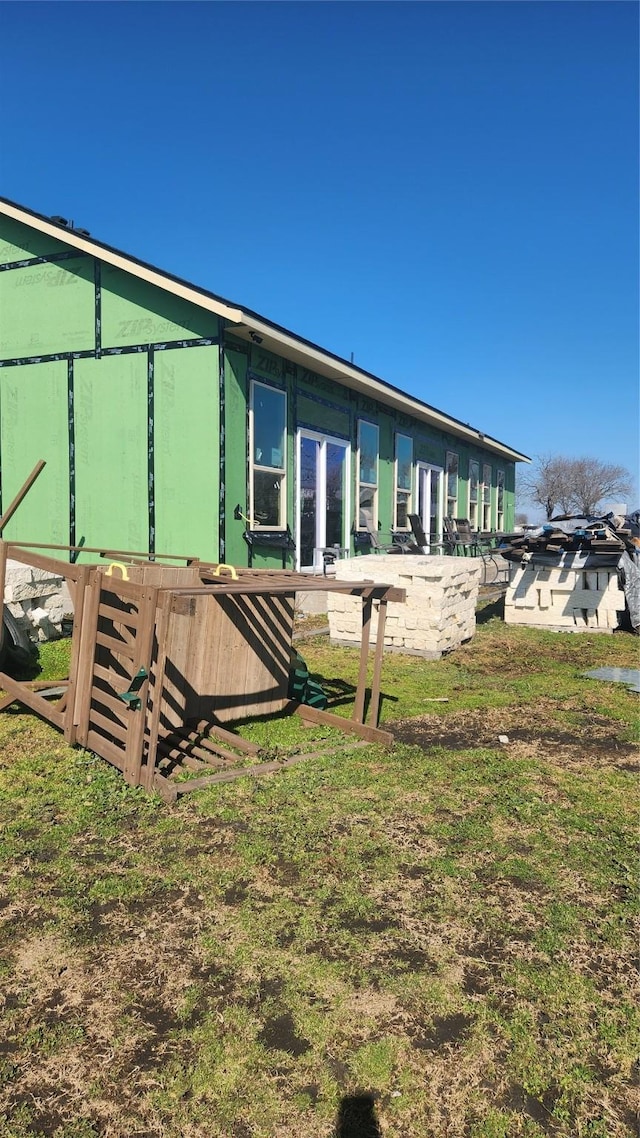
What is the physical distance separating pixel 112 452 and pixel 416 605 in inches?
228

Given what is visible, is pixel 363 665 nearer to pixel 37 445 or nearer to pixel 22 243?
pixel 37 445

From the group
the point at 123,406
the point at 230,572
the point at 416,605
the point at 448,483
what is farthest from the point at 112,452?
the point at 448,483

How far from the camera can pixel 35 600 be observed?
24.9 feet

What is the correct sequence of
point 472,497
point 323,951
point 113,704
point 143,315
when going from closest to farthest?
1. point 323,951
2. point 113,704
3. point 143,315
4. point 472,497

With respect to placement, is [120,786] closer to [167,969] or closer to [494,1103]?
[167,969]

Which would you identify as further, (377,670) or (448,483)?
(448,483)

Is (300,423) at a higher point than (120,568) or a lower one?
higher

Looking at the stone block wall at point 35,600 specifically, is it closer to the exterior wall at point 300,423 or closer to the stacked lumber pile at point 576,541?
the exterior wall at point 300,423

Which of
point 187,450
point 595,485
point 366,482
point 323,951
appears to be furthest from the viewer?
point 595,485

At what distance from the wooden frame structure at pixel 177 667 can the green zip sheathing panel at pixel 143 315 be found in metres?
5.47

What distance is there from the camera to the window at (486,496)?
78.2 feet

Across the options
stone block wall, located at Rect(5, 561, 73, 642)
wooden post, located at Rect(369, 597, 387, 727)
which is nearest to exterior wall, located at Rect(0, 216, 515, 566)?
stone block wall, located at Rect(5, 561, 73, 642)

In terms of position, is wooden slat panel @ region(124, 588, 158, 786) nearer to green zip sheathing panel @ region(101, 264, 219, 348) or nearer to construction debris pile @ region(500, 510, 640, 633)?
green zip sheathing panel @ region(101, 264, 219, 348)

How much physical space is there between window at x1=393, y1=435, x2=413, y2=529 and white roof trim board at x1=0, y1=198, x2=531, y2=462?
201cm
